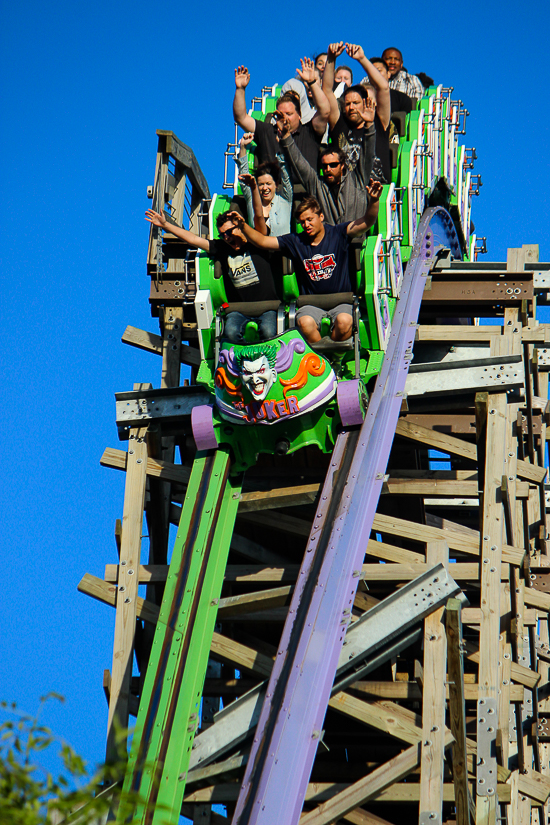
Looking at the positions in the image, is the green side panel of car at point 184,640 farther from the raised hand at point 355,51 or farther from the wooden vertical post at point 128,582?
the raised hand at point 355,51

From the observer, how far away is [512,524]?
412 inches

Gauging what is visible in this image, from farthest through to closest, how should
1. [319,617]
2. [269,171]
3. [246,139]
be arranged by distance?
1. [246,139]
2. [269,171]
3. [319,617]

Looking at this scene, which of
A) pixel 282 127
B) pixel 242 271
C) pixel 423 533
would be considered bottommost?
pixel 423 533

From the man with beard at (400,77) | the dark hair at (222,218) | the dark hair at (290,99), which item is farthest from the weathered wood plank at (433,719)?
the man with beard at (400,77)

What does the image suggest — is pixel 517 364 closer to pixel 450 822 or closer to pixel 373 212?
pixel 373 212

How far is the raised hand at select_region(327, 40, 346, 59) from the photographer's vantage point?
1098 centimetres

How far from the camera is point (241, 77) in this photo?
37.1ft

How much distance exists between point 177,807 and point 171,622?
1239 mm

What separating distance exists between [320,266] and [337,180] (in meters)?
1.55

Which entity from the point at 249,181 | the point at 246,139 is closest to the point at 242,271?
the point at 249,181

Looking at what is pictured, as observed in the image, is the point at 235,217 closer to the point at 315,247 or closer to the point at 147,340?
the point at 315,247

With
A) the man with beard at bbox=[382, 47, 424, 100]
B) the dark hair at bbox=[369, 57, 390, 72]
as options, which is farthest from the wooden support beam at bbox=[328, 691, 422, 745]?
the man with beard at bbox=[382, 47, 424, 100]

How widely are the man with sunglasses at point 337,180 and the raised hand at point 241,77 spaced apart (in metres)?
1.00

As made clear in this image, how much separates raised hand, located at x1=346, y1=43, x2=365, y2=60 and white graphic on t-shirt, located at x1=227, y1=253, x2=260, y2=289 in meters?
3.26
